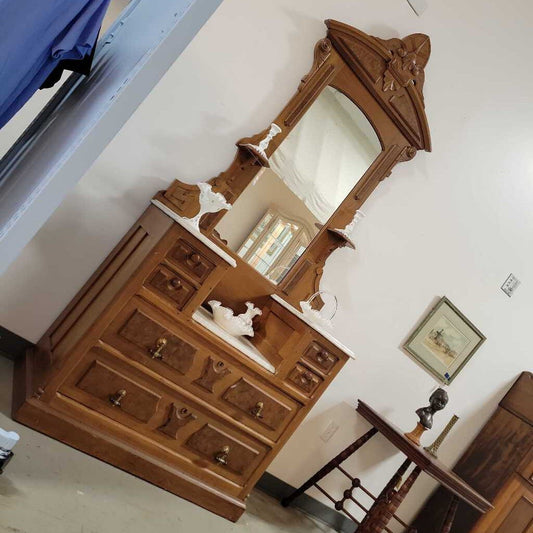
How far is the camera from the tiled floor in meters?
1.67

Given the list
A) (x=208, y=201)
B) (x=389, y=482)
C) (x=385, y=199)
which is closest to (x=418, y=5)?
(x=385, y=199)

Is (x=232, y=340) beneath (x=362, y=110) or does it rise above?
beneath

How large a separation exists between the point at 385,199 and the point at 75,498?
92.0 inches

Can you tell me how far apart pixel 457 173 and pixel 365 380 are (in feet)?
4.71

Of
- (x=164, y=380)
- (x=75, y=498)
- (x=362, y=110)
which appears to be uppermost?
(x=362, y=110)

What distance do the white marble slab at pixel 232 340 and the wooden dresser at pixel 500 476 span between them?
209 cm

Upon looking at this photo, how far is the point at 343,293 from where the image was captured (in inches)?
133

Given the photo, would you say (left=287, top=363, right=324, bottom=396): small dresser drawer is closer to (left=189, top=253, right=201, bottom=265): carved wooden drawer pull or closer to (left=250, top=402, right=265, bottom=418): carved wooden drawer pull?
(left=250, top=402, right=265, bottom=418): carved wooden drawer pull

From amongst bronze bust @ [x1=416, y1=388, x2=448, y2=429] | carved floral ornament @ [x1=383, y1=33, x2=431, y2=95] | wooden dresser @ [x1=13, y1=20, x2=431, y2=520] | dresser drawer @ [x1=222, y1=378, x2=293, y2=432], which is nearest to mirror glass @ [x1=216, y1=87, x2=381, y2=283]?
wooden dresser @ [x1=13, y1=20, x2=431, y2=520]

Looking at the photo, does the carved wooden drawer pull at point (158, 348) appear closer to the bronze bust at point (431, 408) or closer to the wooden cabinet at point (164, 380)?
the wooden cabinet at point (164, 380)

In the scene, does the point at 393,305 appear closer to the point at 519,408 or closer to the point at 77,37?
the point at 519,408

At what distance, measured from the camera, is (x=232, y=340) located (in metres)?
2.58

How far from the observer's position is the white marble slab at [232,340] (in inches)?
98.6

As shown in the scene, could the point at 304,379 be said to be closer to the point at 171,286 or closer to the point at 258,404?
the point at 258,404
